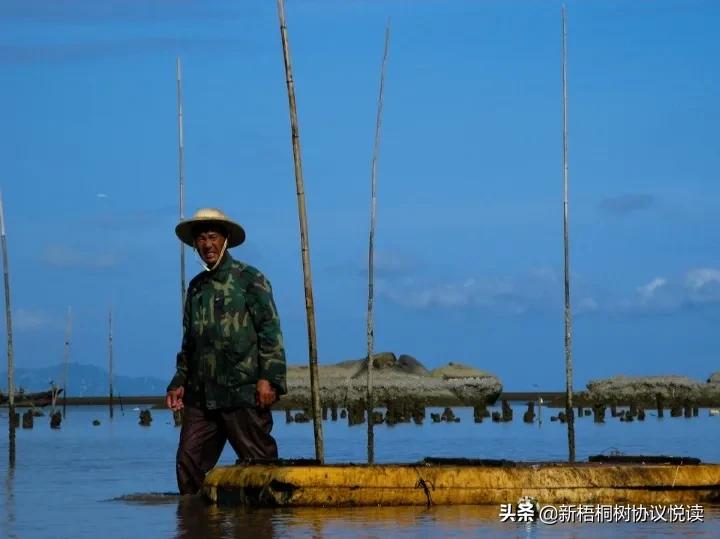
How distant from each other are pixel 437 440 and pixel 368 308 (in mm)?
9629

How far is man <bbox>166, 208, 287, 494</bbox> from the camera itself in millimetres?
12484

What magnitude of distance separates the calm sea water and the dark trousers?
274 mm

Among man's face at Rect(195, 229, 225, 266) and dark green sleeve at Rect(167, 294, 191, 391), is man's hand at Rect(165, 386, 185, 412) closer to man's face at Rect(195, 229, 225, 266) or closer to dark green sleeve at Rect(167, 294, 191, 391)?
dark green sleeve at Rect(167, 294, 191, 391)

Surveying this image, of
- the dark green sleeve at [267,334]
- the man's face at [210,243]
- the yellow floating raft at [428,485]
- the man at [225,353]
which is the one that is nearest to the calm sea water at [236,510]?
the yellow floating raft at [428,485]

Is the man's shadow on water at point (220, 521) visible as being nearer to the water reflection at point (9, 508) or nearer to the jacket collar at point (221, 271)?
the water reflection at point (9, 508)

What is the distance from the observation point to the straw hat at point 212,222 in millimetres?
12500

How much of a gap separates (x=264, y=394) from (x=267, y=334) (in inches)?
17.9

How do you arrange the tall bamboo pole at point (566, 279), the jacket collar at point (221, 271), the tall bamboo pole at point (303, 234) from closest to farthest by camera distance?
1. the jacket collar at point (221, 271)
2. the tall bamboo pole at point (303, 234)
3. the tall bamboo pole at point (566, 279)

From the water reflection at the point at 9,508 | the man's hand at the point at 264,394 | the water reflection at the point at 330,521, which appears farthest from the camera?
the man's hand at the point at 264,394

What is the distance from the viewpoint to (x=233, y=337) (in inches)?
492

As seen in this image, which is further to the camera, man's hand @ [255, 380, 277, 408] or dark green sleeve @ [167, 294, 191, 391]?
dark green sleeve @ [167, 294, 191, 391]

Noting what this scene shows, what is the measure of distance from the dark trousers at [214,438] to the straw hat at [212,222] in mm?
1297

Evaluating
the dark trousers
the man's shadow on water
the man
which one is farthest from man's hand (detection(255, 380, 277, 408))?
the man's shadow on water

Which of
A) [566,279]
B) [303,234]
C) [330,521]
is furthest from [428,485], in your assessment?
[566,279]
